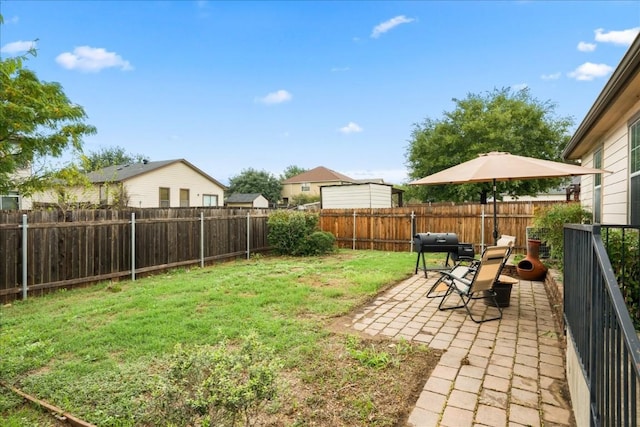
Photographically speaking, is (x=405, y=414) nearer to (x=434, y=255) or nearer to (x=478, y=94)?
(x=434, y=255)

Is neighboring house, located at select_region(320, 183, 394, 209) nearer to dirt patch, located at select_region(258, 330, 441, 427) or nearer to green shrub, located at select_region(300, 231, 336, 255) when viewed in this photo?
green shrub, located at select_region(300, 231, 336, 255)

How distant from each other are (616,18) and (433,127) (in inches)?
414

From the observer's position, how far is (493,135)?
16.5 m

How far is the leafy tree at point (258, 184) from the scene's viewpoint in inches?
1843

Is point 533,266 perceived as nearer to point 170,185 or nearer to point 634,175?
point 634,175

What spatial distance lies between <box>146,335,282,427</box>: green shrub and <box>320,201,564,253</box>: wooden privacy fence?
1062cm

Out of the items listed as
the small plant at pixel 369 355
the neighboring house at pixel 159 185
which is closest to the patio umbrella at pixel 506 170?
the small plant at pixel 369 355

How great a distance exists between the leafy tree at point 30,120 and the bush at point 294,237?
6612mm

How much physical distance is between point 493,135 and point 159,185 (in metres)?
20.1

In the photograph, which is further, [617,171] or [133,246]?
[133,246]

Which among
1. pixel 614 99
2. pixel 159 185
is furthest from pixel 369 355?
pixel 159 185

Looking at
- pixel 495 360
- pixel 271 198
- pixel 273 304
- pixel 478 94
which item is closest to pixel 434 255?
pixel 273 304

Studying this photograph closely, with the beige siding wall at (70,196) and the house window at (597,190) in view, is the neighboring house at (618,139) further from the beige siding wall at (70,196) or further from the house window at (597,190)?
the beige siding wall at (70,196)

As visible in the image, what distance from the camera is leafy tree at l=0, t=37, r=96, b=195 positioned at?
4.44 m
